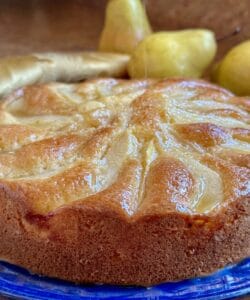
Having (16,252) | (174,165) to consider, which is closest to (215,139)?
(174,165)

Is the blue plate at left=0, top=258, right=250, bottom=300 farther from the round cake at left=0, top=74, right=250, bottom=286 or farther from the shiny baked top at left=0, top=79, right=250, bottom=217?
the shiny baked top at left=0, top=79, right=250, bottom=217

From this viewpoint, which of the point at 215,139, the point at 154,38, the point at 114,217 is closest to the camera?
the point at 114,217

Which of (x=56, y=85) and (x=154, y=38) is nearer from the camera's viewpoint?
(x=56, y=85)

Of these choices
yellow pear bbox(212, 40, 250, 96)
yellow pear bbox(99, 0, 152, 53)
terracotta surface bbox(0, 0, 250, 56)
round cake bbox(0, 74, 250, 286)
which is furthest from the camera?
terracotta surface bbox(0, 0, 250, 56)

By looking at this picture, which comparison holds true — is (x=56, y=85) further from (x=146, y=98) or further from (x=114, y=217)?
(x=114, y=217)

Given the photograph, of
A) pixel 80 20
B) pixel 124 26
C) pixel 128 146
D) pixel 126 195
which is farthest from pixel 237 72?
pixel 80 20

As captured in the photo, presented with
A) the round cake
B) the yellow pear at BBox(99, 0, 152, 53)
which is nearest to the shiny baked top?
the round cake
